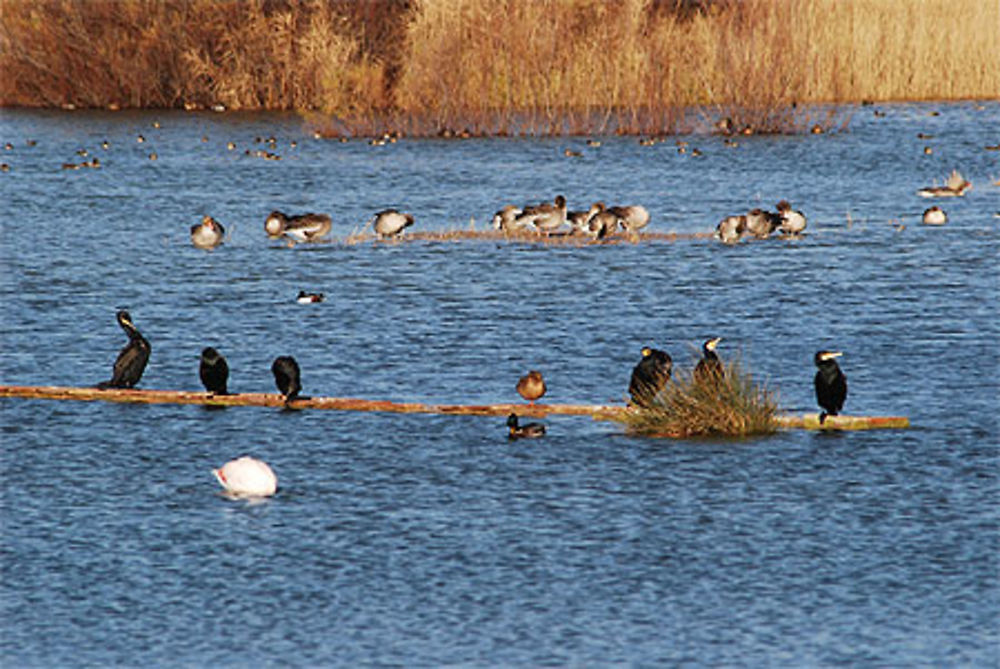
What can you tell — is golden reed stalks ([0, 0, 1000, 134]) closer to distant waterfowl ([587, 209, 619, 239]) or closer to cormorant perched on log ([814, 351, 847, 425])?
distant waterfowl ([587, 209, 619, 239])

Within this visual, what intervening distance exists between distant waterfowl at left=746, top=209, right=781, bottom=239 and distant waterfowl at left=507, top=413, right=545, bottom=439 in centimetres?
1568

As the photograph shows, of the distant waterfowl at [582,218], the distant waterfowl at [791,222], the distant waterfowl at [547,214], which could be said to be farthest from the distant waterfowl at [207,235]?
the distant waterfowl at [791,222]

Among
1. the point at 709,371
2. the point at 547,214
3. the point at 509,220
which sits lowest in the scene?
the point at 709,371

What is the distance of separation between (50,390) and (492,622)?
8313 mm

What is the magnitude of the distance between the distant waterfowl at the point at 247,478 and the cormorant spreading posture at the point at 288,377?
319cm

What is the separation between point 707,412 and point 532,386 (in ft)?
6.29

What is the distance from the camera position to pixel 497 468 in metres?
15.4

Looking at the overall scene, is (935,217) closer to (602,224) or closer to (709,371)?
(602,224)

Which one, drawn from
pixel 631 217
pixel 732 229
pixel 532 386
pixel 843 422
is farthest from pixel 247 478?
pixel 631 217

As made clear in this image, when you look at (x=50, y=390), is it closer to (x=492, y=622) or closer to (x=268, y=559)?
(x=268, y=559)

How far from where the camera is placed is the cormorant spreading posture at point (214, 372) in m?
18.0

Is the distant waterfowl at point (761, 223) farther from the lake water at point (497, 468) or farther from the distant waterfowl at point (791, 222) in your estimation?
the lake water at point (497, 468)

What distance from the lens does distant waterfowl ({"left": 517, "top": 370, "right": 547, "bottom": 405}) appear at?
17.5 metres

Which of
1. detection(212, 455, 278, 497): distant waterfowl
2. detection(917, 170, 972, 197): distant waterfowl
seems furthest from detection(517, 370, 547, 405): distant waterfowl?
detection(917, 170, 972, 197): distant waterfowl
